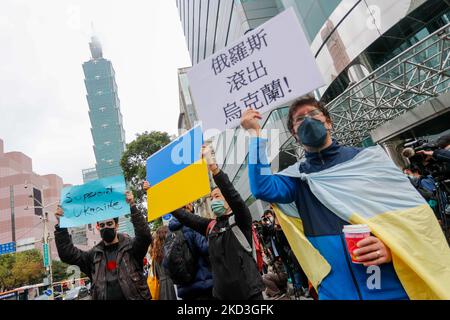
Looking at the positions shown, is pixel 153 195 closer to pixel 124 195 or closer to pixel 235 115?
pixel 124 195

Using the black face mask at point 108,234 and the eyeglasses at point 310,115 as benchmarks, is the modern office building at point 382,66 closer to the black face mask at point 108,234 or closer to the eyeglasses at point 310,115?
the black face mask at point 108,234

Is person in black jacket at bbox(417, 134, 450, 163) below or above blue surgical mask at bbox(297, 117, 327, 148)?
below

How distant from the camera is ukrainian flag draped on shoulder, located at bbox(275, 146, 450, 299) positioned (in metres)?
1.31

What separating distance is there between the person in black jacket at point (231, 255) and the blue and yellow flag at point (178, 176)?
17 cm

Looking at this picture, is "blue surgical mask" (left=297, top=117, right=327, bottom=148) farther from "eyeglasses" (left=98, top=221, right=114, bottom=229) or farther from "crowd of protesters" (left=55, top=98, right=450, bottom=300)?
"eyeglasses" (left=98, top=221, right=114, bottom=229)

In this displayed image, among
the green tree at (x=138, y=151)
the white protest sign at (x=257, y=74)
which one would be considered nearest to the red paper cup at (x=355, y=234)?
the white protest sign at (x=257, y=74)

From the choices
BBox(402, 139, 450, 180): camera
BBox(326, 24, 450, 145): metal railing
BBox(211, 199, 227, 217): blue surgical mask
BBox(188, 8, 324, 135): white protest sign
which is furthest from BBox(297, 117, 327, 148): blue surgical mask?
BBox(326, 24, 450, 145): metal railing

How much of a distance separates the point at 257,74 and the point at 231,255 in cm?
158

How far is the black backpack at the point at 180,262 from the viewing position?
109 inches

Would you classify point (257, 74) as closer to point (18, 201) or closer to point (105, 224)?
point (105, 224)

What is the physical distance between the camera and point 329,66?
42.0 ft

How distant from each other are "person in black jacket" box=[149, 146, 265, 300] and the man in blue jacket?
26.3 inches

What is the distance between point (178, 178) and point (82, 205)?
134 centimetres
